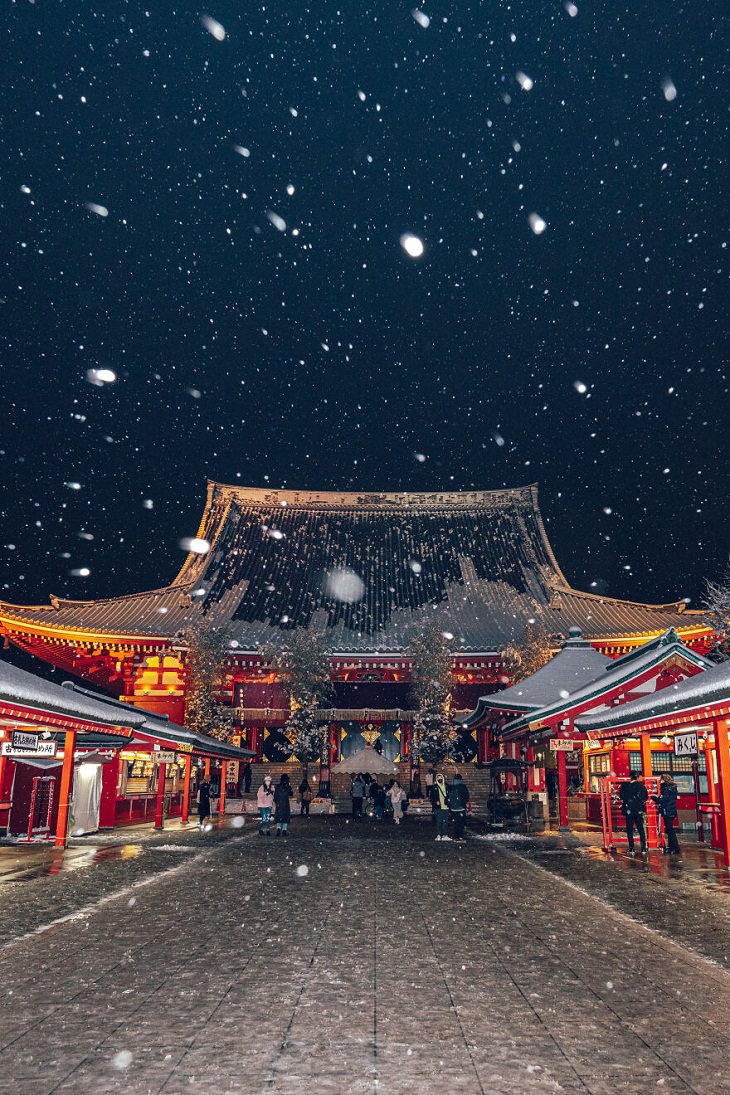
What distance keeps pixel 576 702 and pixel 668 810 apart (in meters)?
3.92

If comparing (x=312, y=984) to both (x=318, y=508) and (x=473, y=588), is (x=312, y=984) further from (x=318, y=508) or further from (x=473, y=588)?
(x=318, y=508)

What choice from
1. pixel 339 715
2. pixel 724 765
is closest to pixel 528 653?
pixel 339 715

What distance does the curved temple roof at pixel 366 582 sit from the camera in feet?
119

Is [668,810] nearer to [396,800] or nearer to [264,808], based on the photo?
[264,808]

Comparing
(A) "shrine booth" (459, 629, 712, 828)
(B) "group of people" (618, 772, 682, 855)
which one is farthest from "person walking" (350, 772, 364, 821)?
(B) "group of people" (618, 772, 682, 855)

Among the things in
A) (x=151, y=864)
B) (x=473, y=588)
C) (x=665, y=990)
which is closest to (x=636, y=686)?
Result: (x=151, y=864)

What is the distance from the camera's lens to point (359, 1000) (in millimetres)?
5258

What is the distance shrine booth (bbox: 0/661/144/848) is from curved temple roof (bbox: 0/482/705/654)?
50.7 feet

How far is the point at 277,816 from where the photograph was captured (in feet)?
62.6

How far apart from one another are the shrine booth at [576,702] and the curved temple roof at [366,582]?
380 inches

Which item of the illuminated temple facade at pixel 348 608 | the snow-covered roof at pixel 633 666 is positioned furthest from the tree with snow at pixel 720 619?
the snow-covered roof at pixel 633 666

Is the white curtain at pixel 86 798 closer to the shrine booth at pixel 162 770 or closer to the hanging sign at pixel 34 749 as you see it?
the shrine booth at pixel 162 770

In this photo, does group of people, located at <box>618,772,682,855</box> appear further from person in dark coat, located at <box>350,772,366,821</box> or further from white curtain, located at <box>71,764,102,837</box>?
person in dark coat, located at <box>350,772,366,821</box>

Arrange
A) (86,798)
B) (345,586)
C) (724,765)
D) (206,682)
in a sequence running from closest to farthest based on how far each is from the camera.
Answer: (724,765) → (86,798) → (206,682) → (345,586)
